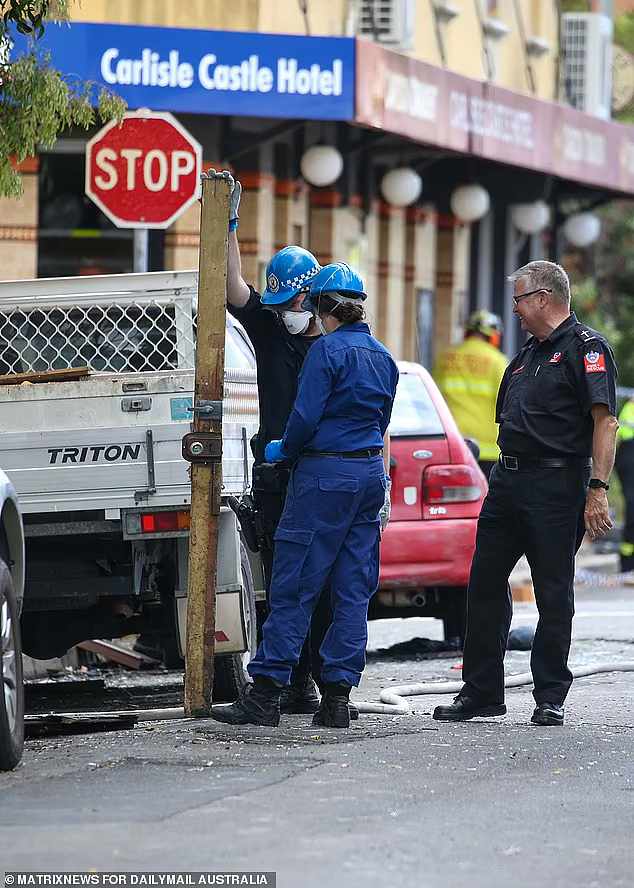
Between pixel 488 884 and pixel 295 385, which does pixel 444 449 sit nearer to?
pixel 295 385

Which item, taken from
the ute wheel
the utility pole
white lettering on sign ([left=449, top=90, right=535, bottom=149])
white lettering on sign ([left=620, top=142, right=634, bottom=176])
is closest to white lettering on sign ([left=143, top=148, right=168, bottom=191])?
the ute wheel

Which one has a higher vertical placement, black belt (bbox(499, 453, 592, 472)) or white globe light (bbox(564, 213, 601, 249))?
white globe light (bbox(564, 213, 601, 249))

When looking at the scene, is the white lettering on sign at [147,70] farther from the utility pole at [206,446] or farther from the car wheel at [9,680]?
the car wheel at [9,680]

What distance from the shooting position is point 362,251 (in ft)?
76.1

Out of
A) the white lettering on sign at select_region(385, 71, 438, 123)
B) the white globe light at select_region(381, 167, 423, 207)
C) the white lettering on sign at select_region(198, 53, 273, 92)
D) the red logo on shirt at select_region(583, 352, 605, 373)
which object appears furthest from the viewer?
the white globe light at select_region(381, 167, 423, 207)

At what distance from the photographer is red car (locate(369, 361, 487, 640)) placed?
40.0 feet

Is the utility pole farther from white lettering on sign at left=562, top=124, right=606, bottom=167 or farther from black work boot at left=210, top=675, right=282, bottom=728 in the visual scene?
white lettering on sign at left=562, top=124, right=606, bottom=167

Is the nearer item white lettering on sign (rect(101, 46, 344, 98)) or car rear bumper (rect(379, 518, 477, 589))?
car rear bumper (rect(379, 518, 477, 589))

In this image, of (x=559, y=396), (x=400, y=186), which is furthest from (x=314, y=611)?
(x=400, y=186)

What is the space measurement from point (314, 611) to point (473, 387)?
721 centimetres

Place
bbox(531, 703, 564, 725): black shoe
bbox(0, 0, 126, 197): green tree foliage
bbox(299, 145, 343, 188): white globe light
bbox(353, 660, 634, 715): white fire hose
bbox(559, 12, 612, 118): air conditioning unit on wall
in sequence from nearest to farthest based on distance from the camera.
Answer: bbox(531, 703, 564, 725): black shoe → bbox(353, 660, 634, 715): white fire hose → bbox(0, 0, 126, 197): green tree foliage → bbox(299, 145, 343, 188): white globe light → bbox(559, 12, 612, 118): air conditioning unit on wall

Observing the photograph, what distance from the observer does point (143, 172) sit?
12727mm

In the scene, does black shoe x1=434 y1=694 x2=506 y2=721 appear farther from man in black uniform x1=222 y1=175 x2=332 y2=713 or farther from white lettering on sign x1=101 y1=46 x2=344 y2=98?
white lettering on sign x1=101 y1=46 x2=344 y2=98

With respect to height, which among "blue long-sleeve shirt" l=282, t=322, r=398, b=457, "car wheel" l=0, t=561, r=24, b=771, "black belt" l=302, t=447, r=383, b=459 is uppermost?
"blue long-sleeve shirt" l=282, t=322, r=398, b=457
